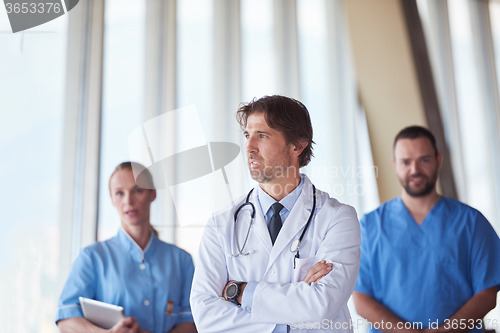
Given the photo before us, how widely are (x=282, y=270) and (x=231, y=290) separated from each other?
161 mm

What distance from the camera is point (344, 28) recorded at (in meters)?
2.46

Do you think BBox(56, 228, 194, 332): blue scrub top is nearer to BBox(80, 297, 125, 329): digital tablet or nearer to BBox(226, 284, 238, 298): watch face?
BBox(80, 297, 125, 329): digital tablet

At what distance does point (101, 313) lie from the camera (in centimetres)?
159

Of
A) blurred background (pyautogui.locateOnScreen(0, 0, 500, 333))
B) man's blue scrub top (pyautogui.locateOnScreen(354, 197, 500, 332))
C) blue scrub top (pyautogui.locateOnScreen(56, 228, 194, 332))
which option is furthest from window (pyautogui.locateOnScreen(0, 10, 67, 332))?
man's blue scrub top (pyautogui.locateOnScreen(354, 197, 500, 332))

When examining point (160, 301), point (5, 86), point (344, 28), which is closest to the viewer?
point (160, 301)

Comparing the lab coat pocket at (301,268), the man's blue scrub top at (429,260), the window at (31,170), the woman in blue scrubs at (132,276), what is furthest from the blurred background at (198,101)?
the lab coat pocket at (301,268)

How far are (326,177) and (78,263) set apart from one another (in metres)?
1.29

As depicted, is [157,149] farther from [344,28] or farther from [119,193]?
[344,28]

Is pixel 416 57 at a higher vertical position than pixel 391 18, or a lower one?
lower

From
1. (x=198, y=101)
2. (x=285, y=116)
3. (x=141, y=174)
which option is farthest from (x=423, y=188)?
(x=141, y=174)

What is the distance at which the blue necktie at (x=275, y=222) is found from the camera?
1304 mm

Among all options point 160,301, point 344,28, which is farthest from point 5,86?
point 344,28

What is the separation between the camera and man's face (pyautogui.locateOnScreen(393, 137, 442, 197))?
2.05 metres

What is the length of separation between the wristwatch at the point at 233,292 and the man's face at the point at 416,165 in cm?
117
